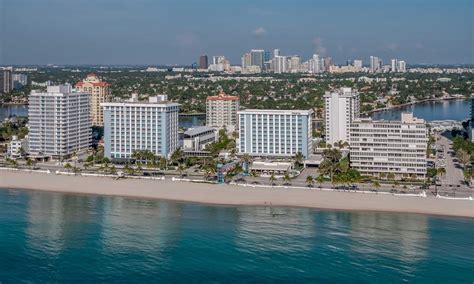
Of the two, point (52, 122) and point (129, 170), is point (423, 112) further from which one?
point (129, 170)

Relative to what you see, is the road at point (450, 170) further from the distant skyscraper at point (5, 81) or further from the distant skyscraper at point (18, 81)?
the distant skyscraper at point (18, 81)

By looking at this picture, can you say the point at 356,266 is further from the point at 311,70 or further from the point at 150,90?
the point at 311,70

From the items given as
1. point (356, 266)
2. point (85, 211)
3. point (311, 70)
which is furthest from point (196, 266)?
point (311, 70)

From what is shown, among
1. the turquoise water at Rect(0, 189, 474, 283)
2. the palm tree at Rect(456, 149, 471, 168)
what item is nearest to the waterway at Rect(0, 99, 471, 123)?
the palm tree at Rect(456, 149, 471, 168)

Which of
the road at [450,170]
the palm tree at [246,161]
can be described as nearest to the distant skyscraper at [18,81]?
the palm tree at [246,161]

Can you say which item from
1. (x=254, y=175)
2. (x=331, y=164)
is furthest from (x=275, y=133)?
(x=331, y=164)

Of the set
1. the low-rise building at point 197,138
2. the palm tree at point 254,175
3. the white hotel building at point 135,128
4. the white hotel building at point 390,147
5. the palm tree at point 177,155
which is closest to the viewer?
the white hotel building at point 390,147

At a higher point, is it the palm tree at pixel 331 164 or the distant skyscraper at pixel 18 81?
the distant skyscraper at pixel 18 81
